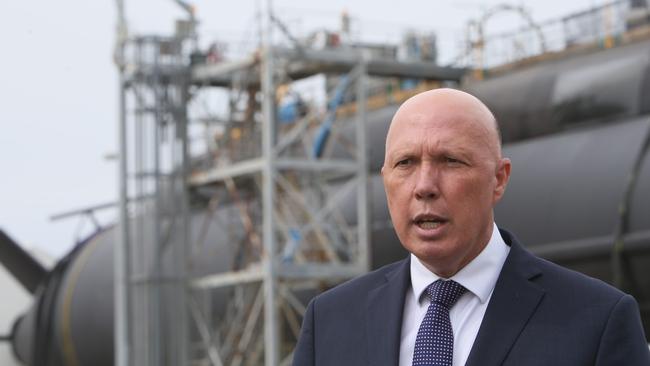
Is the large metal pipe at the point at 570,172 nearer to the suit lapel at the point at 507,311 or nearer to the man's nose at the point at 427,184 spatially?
the suit lapel at the point at 507,311

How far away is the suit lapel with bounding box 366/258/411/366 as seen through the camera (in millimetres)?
3135

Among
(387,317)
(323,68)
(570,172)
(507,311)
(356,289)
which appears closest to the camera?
(507,311)

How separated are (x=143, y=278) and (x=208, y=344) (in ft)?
5.91

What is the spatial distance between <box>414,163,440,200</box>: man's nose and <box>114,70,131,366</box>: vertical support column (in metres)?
20.9

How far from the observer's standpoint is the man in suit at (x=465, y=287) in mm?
2980

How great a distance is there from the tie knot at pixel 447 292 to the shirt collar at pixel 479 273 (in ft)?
0.05

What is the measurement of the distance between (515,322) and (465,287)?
6.5 inches

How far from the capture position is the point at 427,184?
2984 mm

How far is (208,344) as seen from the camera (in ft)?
77.2

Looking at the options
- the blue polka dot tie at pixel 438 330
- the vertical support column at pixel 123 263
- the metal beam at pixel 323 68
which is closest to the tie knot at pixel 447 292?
the blue polka dot tie at pixel 438 330

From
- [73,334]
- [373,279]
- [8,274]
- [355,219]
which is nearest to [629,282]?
[355,219]

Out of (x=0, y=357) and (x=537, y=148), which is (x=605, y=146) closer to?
(x=537, y=148)

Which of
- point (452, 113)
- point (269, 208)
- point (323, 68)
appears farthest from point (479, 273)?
point (323, 68)

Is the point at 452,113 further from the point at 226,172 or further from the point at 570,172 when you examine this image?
the point at 226,172
